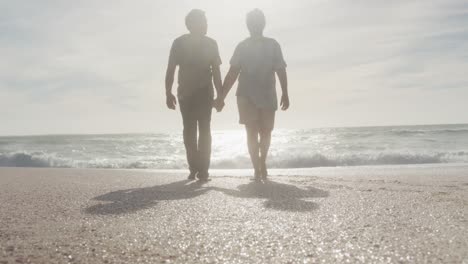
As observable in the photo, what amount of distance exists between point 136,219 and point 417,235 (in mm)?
1210

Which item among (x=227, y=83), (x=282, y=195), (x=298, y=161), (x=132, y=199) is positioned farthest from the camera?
(x=298, y=161)

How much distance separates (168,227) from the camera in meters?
2.09

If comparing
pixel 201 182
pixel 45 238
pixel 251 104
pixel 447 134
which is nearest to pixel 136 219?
pixel 45 238

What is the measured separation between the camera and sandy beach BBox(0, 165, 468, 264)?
1.60m

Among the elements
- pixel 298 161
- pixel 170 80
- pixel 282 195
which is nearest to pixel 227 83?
pixel 170 80

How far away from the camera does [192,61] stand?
5316 mm

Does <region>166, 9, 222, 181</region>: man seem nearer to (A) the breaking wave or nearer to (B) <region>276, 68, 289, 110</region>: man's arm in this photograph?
(B) <region>276, 68, 289, 110</region>: man's arm

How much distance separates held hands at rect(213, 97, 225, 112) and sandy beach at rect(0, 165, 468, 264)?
6.97ft

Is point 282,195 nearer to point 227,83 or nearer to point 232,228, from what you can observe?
point 232,228

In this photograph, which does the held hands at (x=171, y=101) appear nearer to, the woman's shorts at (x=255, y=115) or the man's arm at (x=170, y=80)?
the man's arm at (x=170, y=80)

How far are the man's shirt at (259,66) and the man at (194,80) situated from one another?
32 cm

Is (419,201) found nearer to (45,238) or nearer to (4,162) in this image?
(45,238)

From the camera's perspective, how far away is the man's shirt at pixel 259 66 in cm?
536

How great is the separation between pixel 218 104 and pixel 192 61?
53 cm
